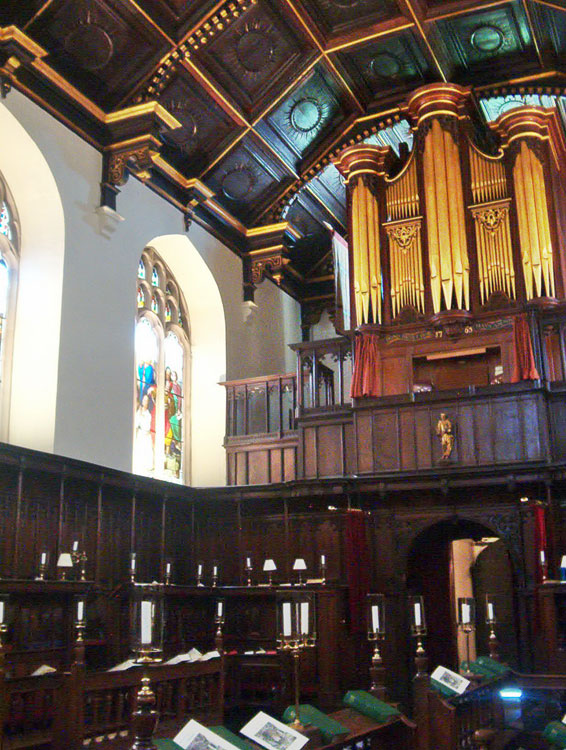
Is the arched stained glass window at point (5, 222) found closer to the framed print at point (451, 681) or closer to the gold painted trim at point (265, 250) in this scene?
the gold painted trim at point (265, 250)

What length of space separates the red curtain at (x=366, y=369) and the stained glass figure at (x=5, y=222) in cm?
629

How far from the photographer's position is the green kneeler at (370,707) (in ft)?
20.7

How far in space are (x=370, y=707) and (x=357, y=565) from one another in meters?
7.85

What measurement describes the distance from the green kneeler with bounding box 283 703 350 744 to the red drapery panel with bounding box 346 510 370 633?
796 centimetres

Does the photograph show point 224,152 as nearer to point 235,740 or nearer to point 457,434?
point 457,434

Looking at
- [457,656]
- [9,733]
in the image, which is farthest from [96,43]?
[457,656]

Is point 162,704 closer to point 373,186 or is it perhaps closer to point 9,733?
point 9,733

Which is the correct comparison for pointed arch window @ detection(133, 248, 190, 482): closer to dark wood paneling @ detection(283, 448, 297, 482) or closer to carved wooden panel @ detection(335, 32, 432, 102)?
dark wood paneling @ detection(283, 448, 297, 482)

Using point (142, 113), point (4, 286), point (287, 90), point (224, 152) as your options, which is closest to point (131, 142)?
point (142, 113)

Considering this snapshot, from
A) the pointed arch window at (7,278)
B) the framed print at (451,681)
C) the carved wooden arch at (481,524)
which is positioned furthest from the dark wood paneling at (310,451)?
the framed print at (451,681)

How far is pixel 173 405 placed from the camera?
1759cm

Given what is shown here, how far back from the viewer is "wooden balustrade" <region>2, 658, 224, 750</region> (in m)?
7.00

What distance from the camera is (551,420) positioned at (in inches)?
561

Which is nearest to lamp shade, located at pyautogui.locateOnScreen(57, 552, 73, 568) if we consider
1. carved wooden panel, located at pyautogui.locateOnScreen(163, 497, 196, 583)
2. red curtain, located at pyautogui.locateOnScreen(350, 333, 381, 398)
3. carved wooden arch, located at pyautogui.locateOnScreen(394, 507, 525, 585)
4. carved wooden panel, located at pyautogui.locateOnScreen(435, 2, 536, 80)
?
carved wooden panel, located at pyautogui.locateOnScreen(163, 497, 196, 583)
